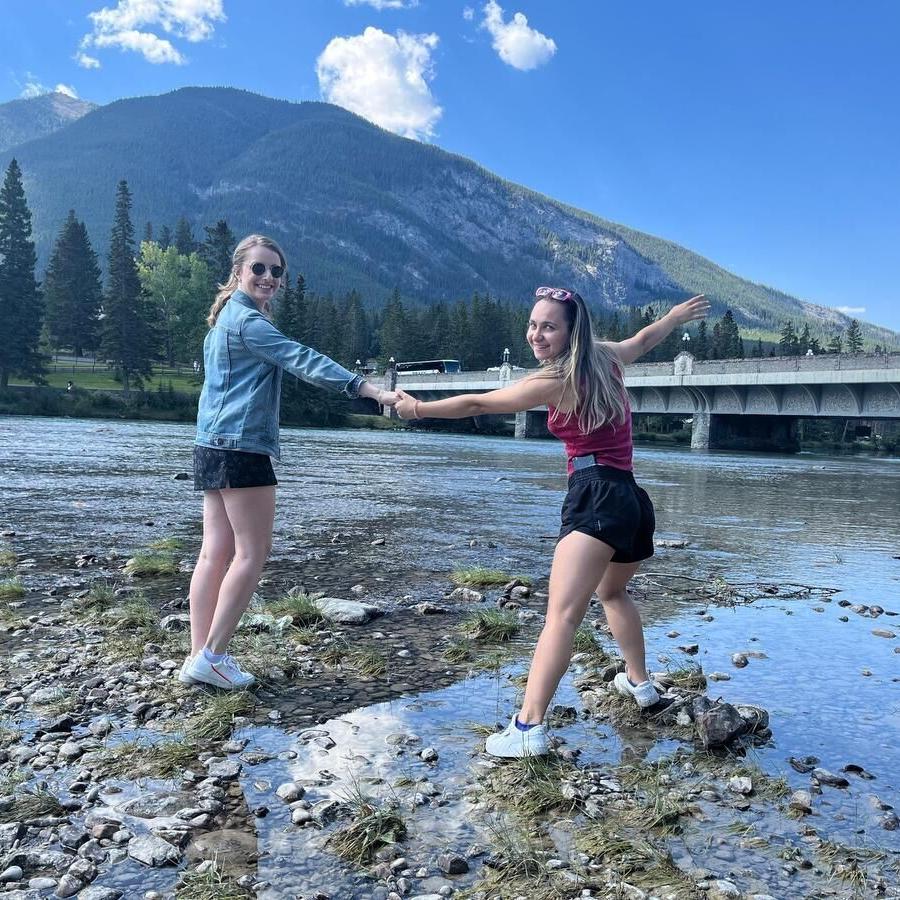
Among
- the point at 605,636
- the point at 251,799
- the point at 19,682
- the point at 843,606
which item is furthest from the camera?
the point at 843,606

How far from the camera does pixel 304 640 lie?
6215 mm

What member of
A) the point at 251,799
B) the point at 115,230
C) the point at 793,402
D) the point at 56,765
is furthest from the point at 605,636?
the point at 115,230

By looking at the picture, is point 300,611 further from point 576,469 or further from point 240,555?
point 576,469

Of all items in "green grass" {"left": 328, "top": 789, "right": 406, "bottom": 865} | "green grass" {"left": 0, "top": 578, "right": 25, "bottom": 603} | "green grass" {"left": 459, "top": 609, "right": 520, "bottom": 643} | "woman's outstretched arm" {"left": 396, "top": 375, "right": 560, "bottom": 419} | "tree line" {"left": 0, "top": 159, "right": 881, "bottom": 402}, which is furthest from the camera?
"tree line" {"left": 0, "top": 159, "right": 881, "bottom": 402}

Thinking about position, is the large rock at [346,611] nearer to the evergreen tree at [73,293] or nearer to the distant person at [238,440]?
the distant person at [238,440]

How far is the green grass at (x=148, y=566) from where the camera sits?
8648mm

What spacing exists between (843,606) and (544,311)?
559 centimetres

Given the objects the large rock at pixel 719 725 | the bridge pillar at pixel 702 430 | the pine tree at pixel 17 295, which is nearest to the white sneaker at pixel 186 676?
the large rock at pixel 719 725

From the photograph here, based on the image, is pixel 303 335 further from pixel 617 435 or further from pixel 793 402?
pixel 617 435

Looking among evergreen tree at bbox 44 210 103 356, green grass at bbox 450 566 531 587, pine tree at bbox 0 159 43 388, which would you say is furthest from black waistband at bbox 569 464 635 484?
evergreen tree at bbox 44 210 103 356

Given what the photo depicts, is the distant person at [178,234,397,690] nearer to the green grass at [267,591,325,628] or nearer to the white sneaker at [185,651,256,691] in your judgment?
the white sneaker at [185,651,256,691]

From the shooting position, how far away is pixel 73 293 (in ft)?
355

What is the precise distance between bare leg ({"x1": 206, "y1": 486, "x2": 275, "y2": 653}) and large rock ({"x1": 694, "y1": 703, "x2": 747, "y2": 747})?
2.94 m

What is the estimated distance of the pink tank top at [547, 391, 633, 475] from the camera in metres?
4.57
